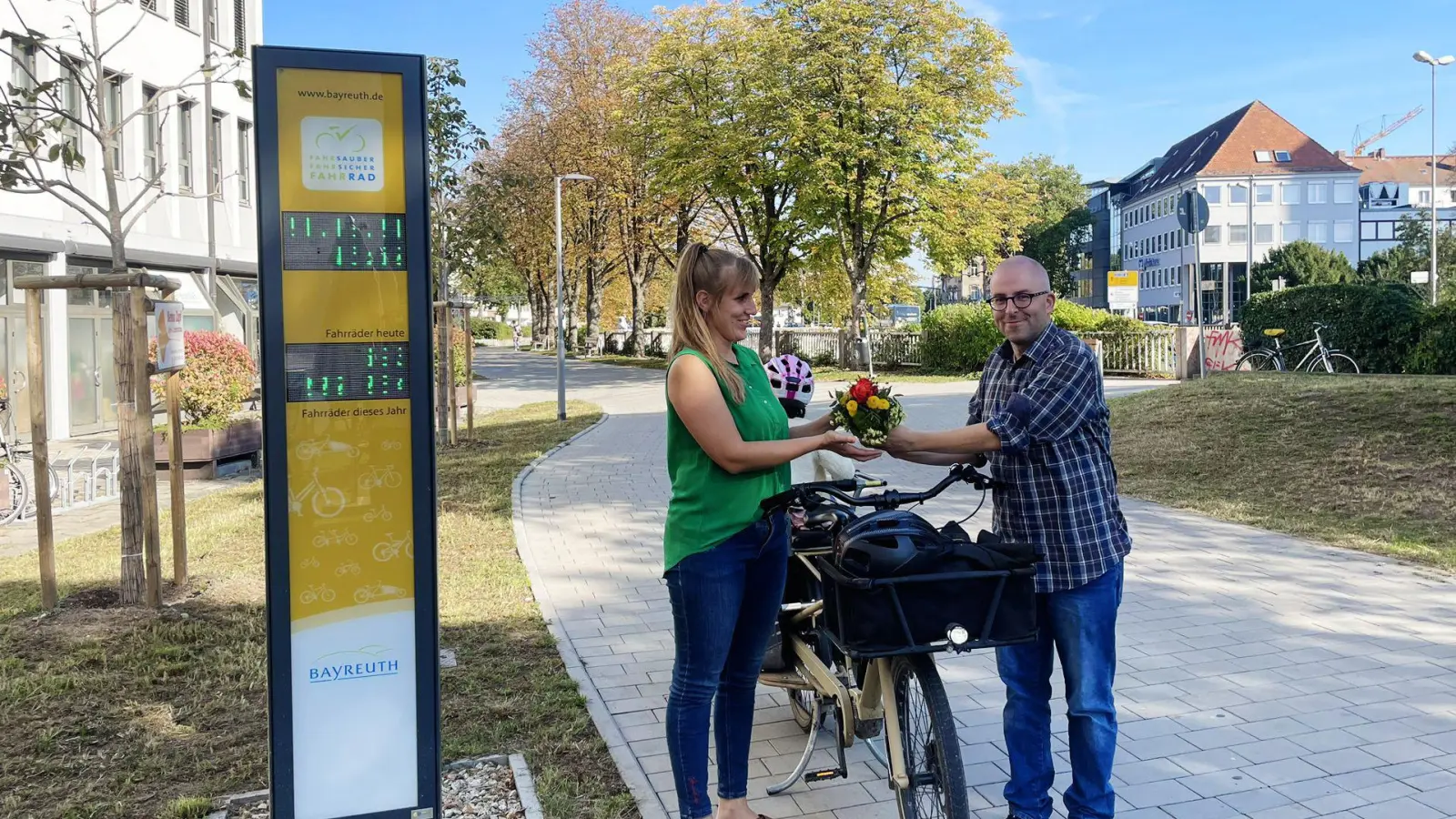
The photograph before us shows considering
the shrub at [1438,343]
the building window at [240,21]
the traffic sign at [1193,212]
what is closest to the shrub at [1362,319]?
the shrub at [1438,343]

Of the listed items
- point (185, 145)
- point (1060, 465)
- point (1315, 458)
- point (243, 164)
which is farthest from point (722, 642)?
point (243, 164)

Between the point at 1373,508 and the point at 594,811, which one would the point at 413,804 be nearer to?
the point at 594,811

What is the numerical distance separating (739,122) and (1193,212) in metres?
18.9

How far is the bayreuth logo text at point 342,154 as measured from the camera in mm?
3125

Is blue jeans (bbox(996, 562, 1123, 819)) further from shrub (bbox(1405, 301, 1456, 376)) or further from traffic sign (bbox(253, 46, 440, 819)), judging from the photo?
shrub (bbox(1405, 301, 1456, 376))

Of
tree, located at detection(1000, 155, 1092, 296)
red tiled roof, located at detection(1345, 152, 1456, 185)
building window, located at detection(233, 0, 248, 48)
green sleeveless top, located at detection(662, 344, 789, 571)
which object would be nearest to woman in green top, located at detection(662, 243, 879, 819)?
green sleeveless top, located at detection(662, 344, 789, 571)

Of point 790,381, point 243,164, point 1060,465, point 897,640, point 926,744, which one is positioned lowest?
point 926,744

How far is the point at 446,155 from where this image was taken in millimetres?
15734

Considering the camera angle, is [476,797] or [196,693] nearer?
[476,797]

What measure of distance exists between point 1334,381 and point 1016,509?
12.8 meters

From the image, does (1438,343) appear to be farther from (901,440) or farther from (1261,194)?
(1261,194)

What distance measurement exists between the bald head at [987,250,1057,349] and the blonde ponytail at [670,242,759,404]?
2.58ft

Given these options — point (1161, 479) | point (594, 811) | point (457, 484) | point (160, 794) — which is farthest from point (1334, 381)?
point (160, 794)

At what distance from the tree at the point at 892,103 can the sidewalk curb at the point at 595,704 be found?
2253cm
